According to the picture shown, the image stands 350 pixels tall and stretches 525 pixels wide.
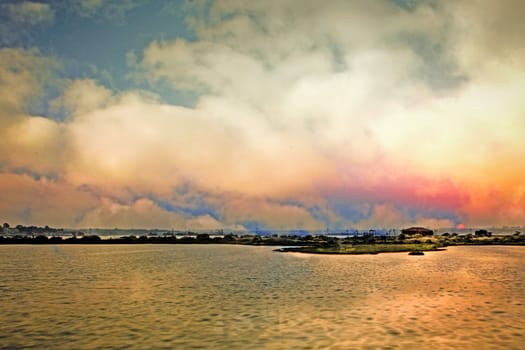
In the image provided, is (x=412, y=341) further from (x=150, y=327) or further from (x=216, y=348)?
(x=150, y=327)

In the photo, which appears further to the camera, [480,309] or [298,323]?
[480,309]

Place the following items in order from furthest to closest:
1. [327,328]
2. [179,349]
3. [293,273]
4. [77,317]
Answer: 1. [293,273]
2. [77,317]
3. [327,328]
4. [179,349]

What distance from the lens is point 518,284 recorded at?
56.6 metres

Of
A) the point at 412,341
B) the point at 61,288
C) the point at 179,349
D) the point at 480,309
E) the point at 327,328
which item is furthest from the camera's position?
the point at 61,288

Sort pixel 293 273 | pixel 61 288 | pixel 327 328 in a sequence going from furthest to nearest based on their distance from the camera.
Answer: pixel 293 273
pixel 61 288
pixel 327 328

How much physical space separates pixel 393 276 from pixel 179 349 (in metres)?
48.2

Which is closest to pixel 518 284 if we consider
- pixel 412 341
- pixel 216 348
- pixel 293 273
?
pixel 293 273

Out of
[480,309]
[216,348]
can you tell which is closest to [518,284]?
[480,309]

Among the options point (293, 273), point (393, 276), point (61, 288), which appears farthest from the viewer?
point (293, 273)

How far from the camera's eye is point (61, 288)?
53.7m

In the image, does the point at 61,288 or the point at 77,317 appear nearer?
the point at 77,317

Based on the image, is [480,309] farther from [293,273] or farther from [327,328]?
[293,273]

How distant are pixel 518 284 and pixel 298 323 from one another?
1593 inches

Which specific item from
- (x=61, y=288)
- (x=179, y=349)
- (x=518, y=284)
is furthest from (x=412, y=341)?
(x=61, y=288)
